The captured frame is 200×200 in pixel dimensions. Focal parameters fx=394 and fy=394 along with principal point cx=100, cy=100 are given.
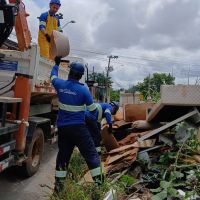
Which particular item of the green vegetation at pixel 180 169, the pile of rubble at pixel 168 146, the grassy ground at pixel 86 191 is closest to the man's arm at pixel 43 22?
the pile of rubble at pixel 168 146

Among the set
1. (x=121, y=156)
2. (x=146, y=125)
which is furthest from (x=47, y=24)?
(x=121, y=156)

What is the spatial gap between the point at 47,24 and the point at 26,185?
148 inches

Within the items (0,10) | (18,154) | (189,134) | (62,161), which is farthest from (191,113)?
(0,10)

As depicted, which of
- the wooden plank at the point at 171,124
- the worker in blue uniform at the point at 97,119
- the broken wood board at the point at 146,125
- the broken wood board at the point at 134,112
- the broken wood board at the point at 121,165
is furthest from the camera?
the broken wood board at the point at 134,112

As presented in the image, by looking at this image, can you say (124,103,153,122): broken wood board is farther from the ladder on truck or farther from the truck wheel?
the ladder on truck

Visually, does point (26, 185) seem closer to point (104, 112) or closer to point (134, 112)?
point (104, 112)

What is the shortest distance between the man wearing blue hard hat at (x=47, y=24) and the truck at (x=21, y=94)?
1168 mm

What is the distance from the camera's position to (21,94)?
18.2ft

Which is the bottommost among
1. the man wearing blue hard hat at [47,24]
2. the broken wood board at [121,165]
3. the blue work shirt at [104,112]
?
the broken wood board at [121,165]

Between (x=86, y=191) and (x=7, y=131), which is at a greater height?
(x=7, y=131)

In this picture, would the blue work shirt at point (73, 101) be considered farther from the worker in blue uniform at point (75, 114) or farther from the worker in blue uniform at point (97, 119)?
the worker in blue uniform at point (97, 119)

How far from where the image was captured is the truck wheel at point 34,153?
6172 millimetres

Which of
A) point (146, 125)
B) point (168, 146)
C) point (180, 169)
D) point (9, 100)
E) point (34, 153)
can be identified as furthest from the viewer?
point (146, 125)

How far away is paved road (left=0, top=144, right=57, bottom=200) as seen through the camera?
218 inches
